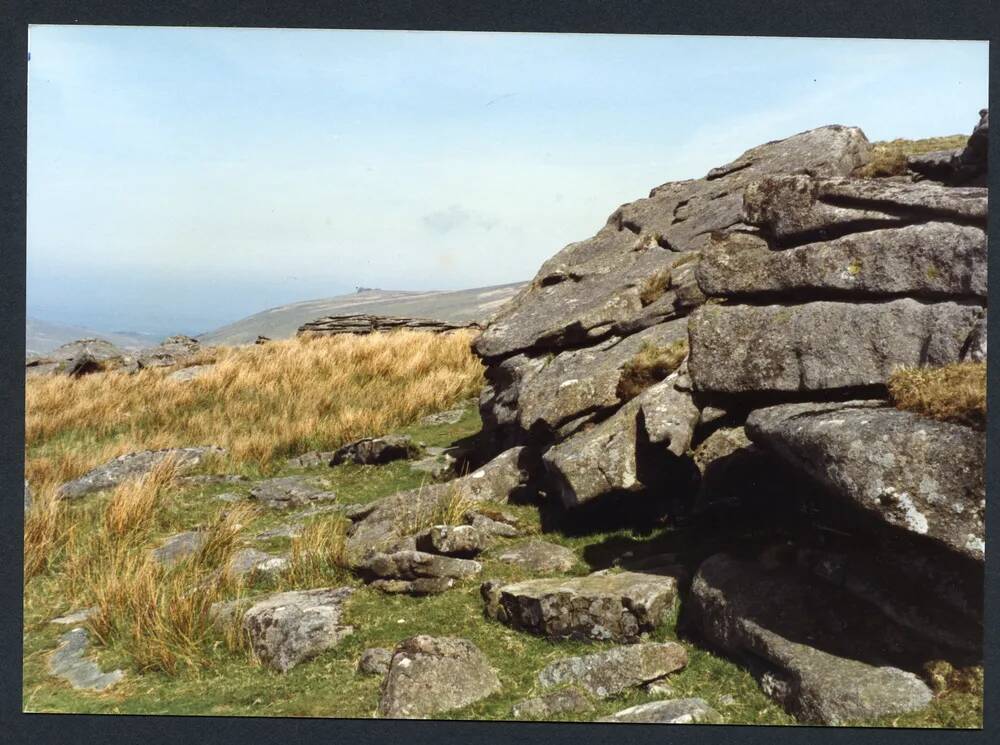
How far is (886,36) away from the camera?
820 cm

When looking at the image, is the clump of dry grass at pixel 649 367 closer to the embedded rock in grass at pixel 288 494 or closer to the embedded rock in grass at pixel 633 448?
the embedded rock in grass at pixel 633 448

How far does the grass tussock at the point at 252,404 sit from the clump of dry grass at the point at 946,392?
10.4 m

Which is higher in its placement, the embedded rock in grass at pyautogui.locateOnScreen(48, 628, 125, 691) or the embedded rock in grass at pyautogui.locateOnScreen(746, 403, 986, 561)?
the embedded rock in grass at pyautogui.locateOnScreen(746, 403, 986, 561)

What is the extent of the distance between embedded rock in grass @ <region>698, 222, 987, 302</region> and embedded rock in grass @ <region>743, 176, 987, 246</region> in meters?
0.18

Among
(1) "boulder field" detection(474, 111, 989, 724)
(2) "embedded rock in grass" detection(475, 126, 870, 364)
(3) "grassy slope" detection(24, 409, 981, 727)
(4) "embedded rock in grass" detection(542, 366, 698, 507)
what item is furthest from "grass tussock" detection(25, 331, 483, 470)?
(4) "embedded rock in grass" detection(542, 366, 698, 507)

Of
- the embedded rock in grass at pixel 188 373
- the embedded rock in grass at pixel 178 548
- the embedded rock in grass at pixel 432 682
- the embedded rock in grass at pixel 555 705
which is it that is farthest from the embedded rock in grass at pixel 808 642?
the embedded rock in grass at pixel 188 373

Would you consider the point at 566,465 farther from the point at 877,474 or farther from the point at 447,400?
the point at 447,400

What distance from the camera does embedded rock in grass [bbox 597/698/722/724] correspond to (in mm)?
6520

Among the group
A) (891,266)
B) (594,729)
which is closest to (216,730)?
(594,729)

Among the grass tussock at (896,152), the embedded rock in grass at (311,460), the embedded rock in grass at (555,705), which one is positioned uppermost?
the grass tussock at (896,152)

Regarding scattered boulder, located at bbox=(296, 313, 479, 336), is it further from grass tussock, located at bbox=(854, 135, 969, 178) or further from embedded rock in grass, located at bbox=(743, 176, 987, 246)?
embedded rock in grass, located at bbox=(743, 176, 987, 246)

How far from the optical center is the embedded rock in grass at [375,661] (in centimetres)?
706

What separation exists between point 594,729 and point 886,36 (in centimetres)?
767

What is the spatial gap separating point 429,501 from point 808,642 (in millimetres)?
5291
